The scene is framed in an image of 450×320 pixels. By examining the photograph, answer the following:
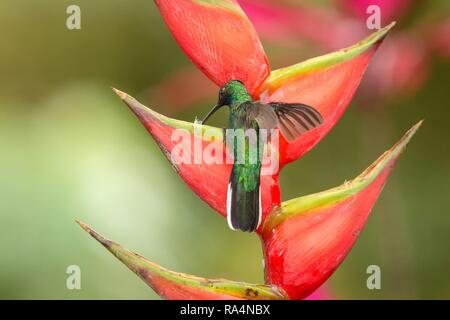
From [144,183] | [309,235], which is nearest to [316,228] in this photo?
[309,235]

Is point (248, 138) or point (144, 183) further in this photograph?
point (144, 183)

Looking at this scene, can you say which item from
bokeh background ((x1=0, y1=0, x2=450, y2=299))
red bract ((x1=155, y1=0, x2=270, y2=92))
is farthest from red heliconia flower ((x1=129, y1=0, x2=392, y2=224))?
bokeh background ((x1=0, y1=0, x2=450, y2=299))

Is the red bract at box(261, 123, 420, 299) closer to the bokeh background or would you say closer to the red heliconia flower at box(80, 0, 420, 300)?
the red heliconia flower at box(80, 0, 420, 300)

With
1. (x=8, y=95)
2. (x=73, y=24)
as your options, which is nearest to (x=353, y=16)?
(x=73, y=24)

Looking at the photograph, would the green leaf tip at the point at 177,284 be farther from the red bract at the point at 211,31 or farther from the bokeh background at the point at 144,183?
the bokeh background at the point at 144,183

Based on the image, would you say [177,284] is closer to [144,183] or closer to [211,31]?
[211,31]
